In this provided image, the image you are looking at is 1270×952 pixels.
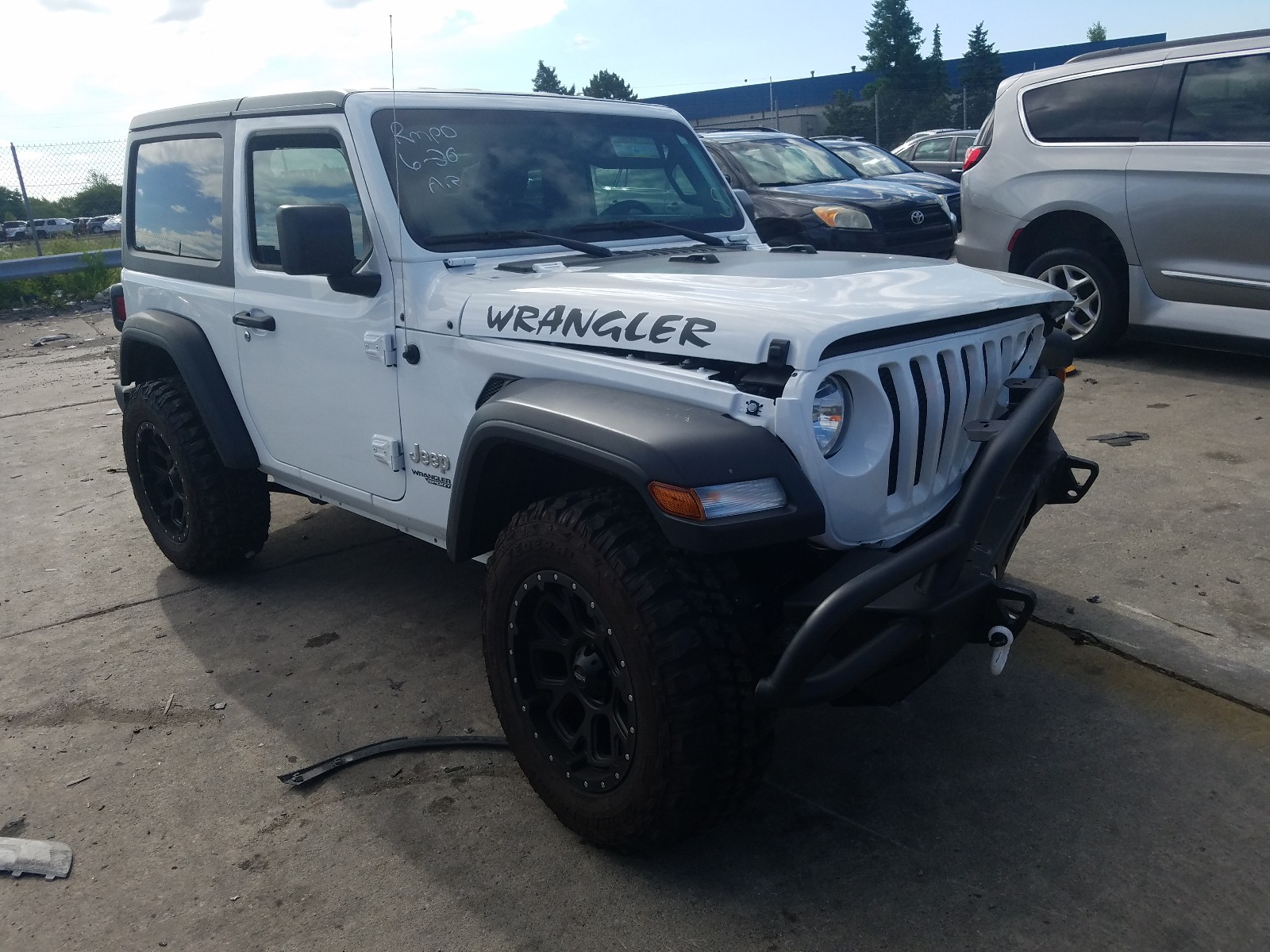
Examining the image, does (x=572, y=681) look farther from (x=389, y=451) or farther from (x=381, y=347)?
(x=381, y=347)

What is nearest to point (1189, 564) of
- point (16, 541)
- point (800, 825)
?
point (800, 825)

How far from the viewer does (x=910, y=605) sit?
224cm

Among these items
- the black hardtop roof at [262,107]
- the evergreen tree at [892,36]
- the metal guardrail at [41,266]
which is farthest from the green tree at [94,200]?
the evergreen tree at [892,36]

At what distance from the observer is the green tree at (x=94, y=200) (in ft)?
56.1

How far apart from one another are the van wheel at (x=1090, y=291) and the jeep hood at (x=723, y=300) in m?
3.91

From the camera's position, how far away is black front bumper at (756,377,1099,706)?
214 cm

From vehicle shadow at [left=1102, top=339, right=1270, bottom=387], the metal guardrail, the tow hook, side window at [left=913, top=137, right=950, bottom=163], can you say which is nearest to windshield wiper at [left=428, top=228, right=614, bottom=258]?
the tow hook

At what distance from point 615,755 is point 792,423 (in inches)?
34.8

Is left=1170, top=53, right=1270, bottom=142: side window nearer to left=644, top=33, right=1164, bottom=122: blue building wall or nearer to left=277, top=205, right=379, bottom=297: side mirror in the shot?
left=277, top=205, right=379, bottom=297: side mirror

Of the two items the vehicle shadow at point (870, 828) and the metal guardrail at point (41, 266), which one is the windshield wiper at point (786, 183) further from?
the metal guardrail at point (41, 266)

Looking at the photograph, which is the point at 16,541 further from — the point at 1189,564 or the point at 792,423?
the point at 1189,564

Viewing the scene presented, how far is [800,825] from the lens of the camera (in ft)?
8.87

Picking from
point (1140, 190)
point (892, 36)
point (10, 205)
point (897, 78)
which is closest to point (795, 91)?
point (897, 78)

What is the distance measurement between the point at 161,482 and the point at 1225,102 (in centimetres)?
602
